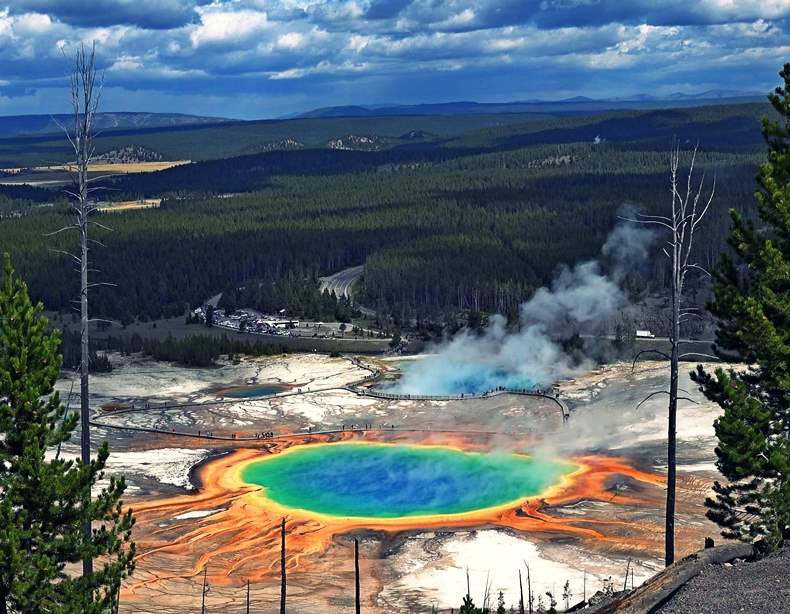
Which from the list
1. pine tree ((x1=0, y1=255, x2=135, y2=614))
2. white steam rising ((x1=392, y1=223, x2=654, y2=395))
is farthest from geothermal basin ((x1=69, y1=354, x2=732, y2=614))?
pine tree ((x1=0, y1=255, x2=135, y2=614))

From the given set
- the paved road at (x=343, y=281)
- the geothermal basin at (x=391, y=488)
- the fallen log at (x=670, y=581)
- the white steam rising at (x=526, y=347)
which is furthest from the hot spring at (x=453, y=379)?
the fallen log at (x=670, y=581)

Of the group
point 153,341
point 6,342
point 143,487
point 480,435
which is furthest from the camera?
point 153,341

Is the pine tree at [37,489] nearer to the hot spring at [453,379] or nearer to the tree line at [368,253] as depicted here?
the hot spring at [453,379]

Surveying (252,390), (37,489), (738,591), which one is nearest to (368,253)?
(252,390)

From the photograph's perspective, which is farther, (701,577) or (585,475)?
(585,475)

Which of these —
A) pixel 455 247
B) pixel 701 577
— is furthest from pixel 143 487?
pixel 455 247

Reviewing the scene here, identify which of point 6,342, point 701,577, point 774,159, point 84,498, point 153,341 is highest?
A: point 774,159

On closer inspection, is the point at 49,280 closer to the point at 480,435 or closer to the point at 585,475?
the point at 480,435
